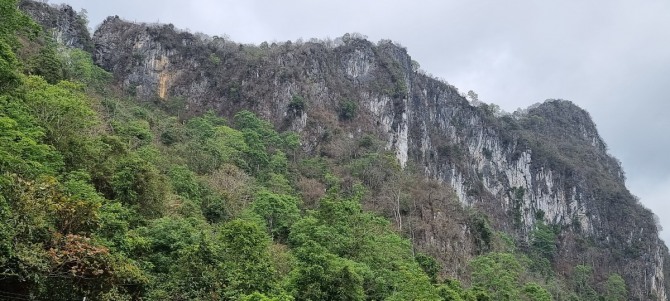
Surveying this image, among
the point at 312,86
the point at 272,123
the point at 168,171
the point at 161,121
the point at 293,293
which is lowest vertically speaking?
the point at 293,293

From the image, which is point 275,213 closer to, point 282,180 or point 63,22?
point 282,180

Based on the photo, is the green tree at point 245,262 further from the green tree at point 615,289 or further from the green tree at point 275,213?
the green tree at point 615,289

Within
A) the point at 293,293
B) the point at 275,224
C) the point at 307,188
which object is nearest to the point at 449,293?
the point at 293,293

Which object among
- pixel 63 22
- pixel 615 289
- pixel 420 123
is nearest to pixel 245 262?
pixel 63 22

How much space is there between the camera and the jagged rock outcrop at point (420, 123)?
59250mm

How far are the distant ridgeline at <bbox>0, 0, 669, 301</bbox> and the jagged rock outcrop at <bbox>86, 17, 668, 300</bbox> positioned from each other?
0.26 metres

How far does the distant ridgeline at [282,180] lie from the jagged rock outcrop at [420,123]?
261 mm

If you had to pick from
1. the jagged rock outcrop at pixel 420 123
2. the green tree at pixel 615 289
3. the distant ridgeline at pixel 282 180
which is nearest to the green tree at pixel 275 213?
the distant ridgeline at pixel 282 180

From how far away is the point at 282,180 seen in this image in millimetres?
39719

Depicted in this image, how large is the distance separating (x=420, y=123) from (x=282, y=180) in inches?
1404

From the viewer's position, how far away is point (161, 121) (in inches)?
1759

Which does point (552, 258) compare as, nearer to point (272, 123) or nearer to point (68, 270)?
point (272, 123)

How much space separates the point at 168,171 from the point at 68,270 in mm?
16866

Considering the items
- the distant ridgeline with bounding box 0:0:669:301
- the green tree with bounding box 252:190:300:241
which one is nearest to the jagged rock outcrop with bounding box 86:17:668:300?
the distant ridgeline with bounding box 0:0:669:301
